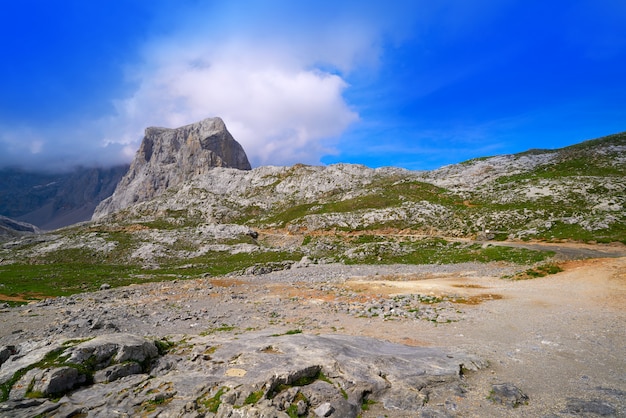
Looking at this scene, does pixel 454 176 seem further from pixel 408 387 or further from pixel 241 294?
pixel 408 387

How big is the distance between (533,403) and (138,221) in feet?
479

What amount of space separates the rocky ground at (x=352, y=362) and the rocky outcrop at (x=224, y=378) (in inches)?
1.9

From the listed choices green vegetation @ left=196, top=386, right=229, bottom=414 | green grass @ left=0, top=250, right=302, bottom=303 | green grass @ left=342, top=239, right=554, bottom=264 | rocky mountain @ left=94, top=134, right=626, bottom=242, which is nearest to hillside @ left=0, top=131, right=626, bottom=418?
green vegetation @ left=196, top=386, right=229, bottom=414

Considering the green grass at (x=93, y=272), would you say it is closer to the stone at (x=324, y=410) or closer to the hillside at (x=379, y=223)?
the hillside at (x=379, y=223)

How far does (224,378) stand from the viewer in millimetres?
11008

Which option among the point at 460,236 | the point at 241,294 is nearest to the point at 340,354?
the point at 241,294

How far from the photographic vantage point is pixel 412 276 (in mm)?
41875

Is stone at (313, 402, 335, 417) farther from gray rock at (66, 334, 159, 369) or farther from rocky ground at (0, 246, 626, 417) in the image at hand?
gray rock at (66, 334, 159, 369)

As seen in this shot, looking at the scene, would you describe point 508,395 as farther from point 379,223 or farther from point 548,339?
point 379,223

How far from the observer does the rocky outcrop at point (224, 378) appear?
959cm

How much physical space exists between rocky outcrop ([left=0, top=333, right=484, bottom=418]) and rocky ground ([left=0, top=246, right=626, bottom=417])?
47 millimetres

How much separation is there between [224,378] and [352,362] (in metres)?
4.79

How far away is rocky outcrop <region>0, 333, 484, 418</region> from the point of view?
9.59m

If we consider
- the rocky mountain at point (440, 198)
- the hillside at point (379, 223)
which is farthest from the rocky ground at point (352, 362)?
the rocky mountain at point (440, 198)
